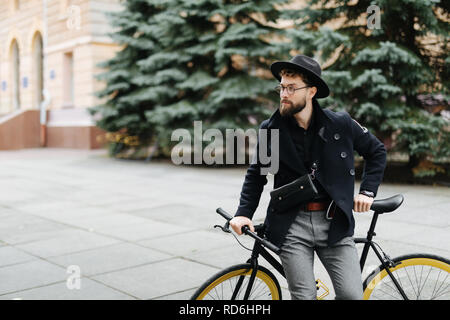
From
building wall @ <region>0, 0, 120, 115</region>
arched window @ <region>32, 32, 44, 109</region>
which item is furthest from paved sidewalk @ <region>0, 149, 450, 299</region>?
arched window @ <region>32, 32, 44, 109</region>

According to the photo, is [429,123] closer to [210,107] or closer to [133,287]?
[210,107]

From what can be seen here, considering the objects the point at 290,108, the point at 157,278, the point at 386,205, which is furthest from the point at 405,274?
the point at 157,278

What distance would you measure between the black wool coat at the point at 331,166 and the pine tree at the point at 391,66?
778 centimetres

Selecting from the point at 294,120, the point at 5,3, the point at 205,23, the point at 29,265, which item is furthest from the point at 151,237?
the point at 5,3

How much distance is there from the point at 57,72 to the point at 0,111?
9.94 m

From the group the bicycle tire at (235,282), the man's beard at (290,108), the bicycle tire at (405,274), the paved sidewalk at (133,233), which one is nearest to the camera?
the bicycle tire at (235,282)

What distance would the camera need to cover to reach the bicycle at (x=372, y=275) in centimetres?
326

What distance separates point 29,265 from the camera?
5.98 metres

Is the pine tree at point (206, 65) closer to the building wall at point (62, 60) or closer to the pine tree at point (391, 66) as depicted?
the pine tree at point (391, 66)

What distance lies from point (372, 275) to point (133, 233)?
4523 millimetres

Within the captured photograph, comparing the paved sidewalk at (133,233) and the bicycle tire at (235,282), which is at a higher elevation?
the bicycle tire at (235,282)

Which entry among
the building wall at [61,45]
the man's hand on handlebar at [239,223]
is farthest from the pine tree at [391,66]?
the building wall at [61,45]

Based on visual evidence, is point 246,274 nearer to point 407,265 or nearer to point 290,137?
point 290,137

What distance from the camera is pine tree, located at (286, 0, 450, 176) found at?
430 inches
